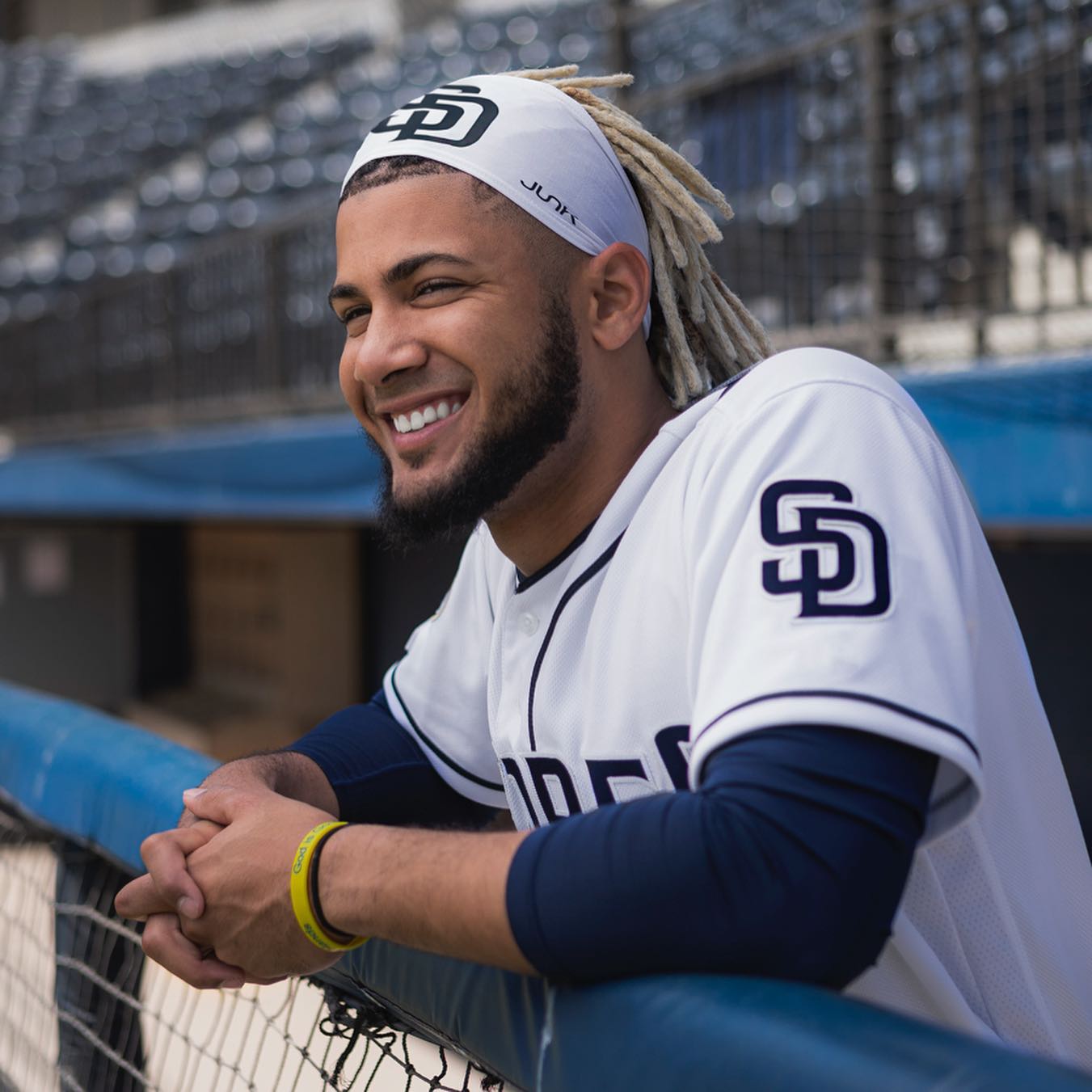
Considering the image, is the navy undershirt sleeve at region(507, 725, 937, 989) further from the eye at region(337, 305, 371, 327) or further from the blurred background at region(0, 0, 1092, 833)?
the blurred background at region(0, 0, 1092, 833)

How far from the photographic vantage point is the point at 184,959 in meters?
1.22

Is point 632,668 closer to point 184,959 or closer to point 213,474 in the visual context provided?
point 184,959

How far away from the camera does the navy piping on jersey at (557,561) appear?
1.40 m

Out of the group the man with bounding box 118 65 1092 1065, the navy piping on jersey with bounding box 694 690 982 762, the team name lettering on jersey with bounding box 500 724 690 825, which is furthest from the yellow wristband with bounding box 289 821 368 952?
the navy piping on jersey with bounding box 694 690 982 762

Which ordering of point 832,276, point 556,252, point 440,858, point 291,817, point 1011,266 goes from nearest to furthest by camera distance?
point 440,858 < point 291,817 < point 556,252 < point 1011,266 < point 832,276

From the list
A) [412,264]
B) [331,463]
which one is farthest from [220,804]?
[331,463]

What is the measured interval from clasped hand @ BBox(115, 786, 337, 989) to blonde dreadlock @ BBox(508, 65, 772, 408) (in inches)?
26.1

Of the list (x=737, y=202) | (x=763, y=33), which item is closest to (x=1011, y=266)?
(x=737, y=202)

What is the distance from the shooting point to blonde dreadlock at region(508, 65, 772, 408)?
1.54 meters

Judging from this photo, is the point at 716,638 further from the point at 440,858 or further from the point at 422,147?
the point at 422,147

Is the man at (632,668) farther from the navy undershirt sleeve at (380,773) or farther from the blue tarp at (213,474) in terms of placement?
the blue tarp at (213,474)

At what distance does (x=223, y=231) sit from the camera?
37.9 feet

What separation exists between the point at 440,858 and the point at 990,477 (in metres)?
2.49

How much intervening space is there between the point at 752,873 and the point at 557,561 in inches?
21.9
